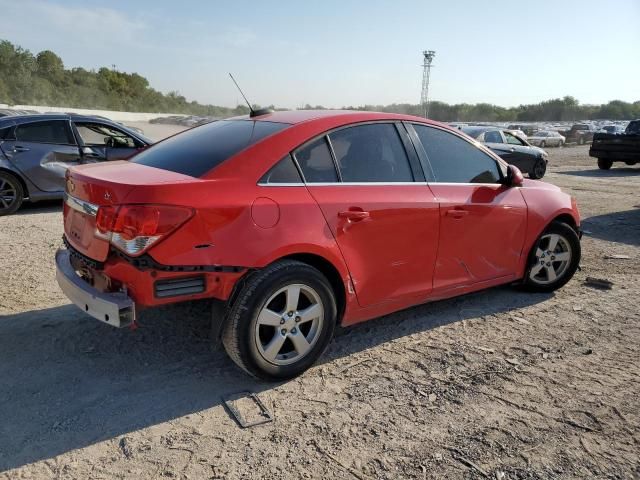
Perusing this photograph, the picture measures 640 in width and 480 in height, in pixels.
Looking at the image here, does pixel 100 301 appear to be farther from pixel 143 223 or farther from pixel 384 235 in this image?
pixel 384 235

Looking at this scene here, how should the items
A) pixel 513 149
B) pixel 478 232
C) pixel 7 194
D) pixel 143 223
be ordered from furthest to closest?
1. pixel 513 149
2. pixel 7 194
3. pixel 478 232
4. pixel 143 223

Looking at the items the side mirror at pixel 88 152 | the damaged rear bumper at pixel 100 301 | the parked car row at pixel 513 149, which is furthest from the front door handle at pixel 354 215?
the parked car row at pixel 513 149

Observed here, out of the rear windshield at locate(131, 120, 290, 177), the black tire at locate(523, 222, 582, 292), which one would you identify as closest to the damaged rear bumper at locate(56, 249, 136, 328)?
the rear windshield at locate(131, 120, 290, 177)

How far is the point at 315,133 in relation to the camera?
345cm

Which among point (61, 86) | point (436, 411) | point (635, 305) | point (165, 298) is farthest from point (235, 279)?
point (61, 86)

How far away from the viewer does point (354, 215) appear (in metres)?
3.40

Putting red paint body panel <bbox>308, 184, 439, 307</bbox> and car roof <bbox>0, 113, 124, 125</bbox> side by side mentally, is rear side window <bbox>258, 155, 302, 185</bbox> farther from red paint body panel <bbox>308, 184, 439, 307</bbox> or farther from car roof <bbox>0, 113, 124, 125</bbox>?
car roof <bbox>0, 113, 124, 125</bbox>

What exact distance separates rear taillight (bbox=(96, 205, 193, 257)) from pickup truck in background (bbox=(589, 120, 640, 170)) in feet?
61.8

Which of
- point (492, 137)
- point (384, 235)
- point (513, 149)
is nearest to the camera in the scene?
point (384, 235)

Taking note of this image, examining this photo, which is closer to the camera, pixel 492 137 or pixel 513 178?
pixel 513 178

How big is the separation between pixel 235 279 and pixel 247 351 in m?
0.43

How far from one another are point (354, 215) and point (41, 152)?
6.58 m

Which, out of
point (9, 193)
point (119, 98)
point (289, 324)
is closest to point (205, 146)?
point (289, 324)

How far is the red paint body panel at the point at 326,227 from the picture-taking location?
2879 mm
